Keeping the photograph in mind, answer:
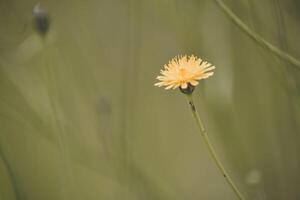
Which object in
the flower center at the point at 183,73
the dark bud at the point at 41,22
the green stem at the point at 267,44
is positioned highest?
the dark bud at the point at 41,22

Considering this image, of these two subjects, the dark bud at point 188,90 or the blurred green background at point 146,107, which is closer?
the dark bud at point 188,90

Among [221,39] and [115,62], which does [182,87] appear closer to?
[221,39]

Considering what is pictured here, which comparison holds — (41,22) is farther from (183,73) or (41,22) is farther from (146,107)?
(146,107)

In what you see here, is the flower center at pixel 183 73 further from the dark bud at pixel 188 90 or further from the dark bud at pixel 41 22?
the dark bud at pixel 41 22

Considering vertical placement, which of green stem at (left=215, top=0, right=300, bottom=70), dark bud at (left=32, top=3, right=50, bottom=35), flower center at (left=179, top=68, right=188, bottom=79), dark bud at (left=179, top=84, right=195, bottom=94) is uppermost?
dark bud at (left=32, top=3, right=50, bottom=35)

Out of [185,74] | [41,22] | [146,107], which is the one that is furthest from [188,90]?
[146,107]

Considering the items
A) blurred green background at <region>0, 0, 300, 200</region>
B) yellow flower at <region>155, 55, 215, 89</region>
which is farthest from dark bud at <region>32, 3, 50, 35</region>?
yellow flower at <region>155, 55, 215, 89</region>

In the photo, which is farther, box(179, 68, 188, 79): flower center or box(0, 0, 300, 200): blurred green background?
box(0, 0, 300, 200): blurred green background

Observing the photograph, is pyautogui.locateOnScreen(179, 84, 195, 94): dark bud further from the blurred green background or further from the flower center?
the blurred green background

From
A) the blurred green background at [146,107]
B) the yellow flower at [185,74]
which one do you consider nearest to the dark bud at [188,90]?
the yellow flower at [185,74]

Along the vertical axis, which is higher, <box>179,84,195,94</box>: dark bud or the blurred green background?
the blurred green background
